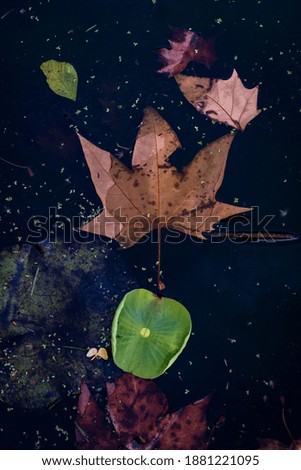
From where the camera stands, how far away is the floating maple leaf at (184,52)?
1398mm

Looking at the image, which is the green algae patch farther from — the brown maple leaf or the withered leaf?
the withered leaf

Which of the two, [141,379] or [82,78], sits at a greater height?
[82,78]

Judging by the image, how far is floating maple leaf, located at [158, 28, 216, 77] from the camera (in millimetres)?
1398

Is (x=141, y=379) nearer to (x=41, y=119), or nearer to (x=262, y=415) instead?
(x=262, y=415)

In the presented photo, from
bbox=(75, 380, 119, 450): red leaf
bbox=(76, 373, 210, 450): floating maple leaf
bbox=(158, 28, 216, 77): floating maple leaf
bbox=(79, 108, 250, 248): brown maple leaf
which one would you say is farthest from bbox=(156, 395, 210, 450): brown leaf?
bbox=(158, 28, 216, 77): floating maple leaf

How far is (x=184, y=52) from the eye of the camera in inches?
55.1

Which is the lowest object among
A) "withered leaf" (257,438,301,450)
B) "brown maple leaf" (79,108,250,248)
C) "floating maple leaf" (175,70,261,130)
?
"withered leaf" (257,438,301,450)

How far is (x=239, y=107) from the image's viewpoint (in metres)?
1.39

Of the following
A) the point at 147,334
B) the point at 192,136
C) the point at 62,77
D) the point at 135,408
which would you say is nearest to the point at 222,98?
the point at 192,136

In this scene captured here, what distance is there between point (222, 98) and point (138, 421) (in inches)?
34.8

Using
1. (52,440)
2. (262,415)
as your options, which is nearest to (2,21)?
(52,440)

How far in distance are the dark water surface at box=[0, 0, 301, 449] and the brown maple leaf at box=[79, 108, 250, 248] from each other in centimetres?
4

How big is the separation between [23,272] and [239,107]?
723 mm

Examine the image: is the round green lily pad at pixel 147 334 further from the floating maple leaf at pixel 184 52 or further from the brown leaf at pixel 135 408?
the floating maple leaf at pixel 184 52
